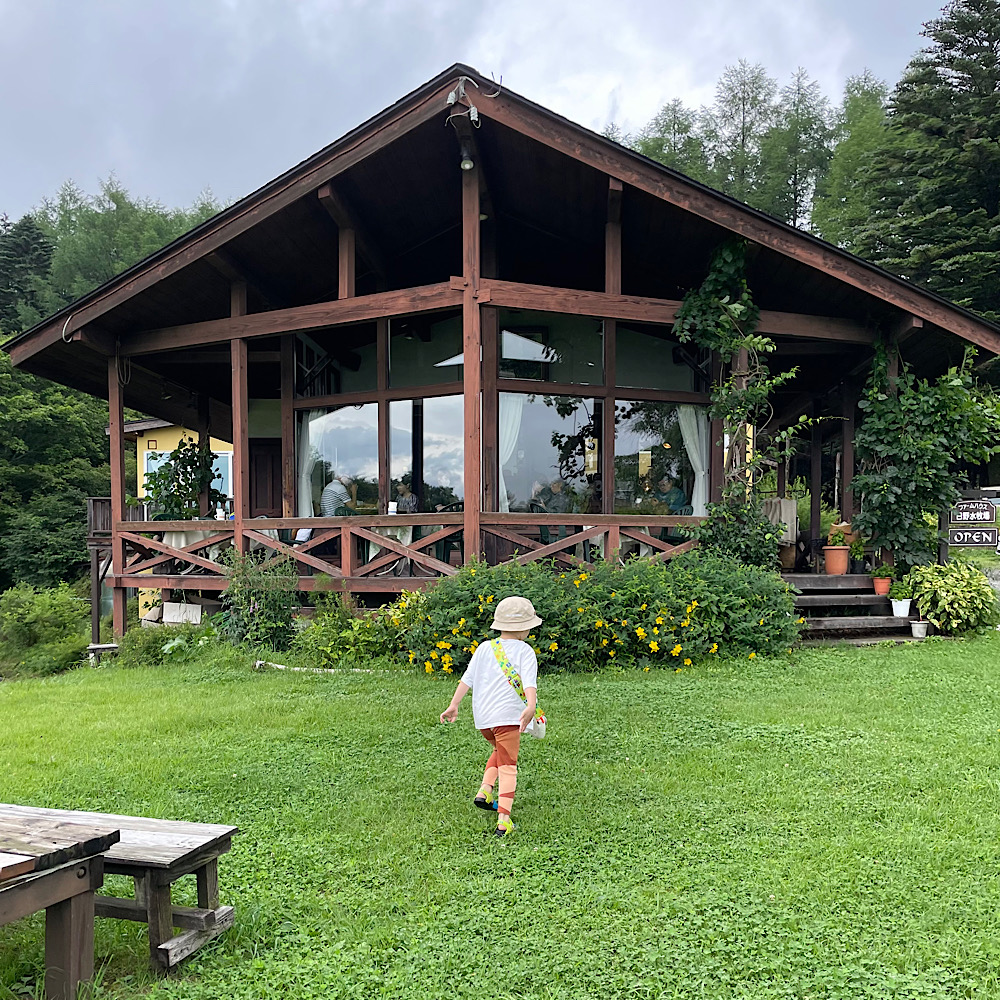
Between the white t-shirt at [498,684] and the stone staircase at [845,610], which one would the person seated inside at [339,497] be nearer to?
the stone staircase at [845,610]

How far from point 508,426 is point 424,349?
67.7 inches

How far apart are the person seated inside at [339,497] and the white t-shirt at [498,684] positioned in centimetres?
706

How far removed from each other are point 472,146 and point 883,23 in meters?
32.2

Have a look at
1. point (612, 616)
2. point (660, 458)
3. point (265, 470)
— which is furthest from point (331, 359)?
point (612, 616)

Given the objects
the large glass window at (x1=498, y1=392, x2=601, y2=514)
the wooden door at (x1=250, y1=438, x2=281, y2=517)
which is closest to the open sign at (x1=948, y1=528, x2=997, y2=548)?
the large glass window at (x1=498, y1=392, x2=601, y2=514)

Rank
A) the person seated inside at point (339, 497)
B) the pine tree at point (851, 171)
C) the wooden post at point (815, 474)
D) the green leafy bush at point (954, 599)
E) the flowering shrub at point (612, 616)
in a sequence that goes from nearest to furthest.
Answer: the flowering shrub at point (612, 616)
the green leafy bush at point (954, 599)
the person seated inside at point (339, 497)
the wooden post at point (815, 474)
the pine tree at point (851, 171)

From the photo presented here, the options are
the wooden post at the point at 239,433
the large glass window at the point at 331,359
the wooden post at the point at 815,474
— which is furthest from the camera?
the wooden post at the point at 815,474

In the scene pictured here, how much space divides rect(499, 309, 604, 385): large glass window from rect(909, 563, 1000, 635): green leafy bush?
4.65 meters

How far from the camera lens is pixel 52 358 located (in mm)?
10383

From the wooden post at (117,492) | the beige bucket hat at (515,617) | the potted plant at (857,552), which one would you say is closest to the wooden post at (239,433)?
the wooden post at (117,492)

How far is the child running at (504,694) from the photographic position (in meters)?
3.62

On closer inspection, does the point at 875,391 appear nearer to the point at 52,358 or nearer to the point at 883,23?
the point at 52,358

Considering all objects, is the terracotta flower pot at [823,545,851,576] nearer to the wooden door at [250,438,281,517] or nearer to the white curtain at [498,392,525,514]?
the white curtain at [498,392,525,514]

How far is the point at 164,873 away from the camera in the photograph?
2516 mm
